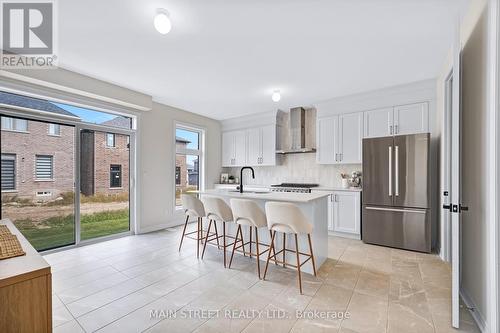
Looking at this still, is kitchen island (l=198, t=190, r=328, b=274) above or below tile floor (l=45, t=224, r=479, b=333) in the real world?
above

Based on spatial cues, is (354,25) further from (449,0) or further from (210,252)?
(210,252)

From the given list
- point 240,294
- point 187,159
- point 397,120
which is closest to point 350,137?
point 397,120

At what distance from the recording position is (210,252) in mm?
3490

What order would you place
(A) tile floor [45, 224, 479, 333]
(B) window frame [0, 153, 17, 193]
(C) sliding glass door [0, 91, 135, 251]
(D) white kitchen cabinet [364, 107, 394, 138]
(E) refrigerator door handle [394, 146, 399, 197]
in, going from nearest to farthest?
(A) tile floor [45, 224, 479, 333]
(B) window frame [0, 153, 17, 193]
(C) sliding glass door [0, 91, 135, 251]
(E) refrigerator door handle [394, 146, 399, 197]
(D) white kitchen cabinet [364, 107, 394, 138]

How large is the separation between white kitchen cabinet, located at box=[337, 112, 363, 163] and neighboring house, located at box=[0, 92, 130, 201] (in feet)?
13.9

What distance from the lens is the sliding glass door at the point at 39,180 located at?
123 inches

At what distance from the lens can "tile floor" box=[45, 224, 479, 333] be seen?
1.87m

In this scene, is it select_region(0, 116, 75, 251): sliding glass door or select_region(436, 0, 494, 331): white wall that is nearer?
select_region(436, 0, 494, 331): white wall

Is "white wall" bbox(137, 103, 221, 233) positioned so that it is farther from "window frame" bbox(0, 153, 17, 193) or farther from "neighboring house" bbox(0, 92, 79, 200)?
"window frame" bbox(0, 153, 17, 193)

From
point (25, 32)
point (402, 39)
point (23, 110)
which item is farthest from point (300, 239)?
point (23, 110)

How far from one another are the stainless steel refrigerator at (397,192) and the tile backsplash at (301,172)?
788 mm

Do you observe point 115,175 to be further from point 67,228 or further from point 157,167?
point 67,228

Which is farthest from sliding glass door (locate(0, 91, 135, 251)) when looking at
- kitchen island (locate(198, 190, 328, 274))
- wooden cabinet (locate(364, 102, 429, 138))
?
wooden cabinet (locate(364, 102, 429, 138))

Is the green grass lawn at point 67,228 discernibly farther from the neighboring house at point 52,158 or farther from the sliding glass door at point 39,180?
the neighboring house at point 52,158
